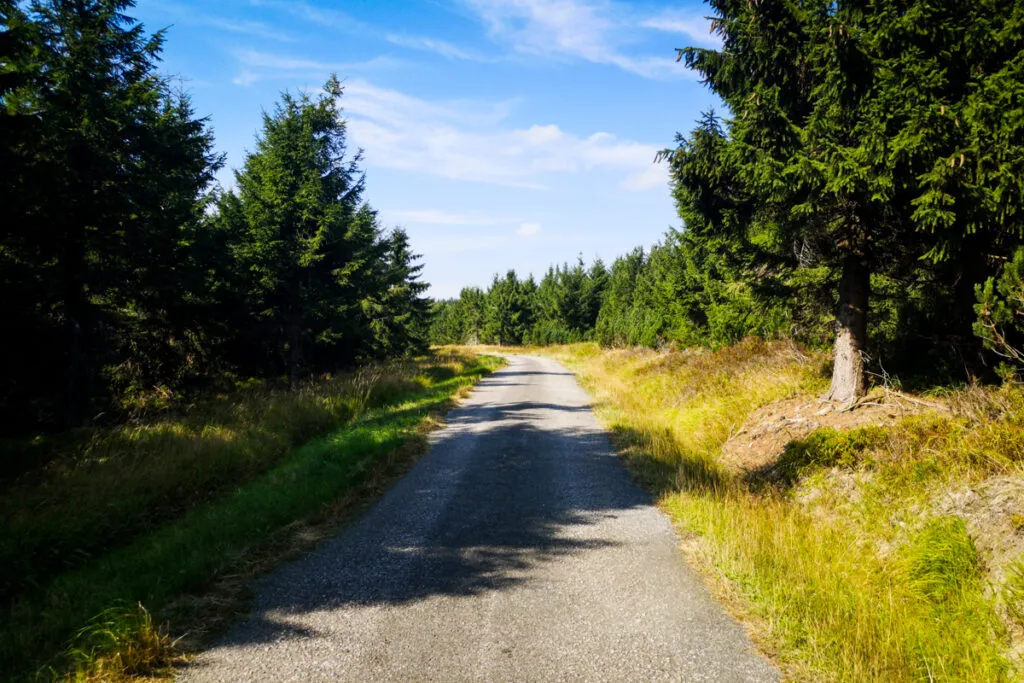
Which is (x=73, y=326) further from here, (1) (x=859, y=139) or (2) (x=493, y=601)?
(1) (x=859, y=139)

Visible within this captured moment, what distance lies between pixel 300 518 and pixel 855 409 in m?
7.81

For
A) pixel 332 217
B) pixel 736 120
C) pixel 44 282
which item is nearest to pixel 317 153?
pixel 332 217

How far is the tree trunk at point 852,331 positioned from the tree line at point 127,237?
43.1 feet

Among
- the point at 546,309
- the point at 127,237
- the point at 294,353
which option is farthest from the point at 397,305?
the point at 546,309

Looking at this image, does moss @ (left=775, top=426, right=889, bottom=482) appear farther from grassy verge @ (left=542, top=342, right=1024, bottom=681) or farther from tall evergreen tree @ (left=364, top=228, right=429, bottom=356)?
tall evergreen tree @ (left=364, top=228, right=429, bottom=356)

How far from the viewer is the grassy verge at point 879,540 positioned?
10.9 ft

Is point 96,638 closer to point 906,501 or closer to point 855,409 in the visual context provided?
point 906,501

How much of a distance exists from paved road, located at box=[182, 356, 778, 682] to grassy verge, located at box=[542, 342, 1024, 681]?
42 cm

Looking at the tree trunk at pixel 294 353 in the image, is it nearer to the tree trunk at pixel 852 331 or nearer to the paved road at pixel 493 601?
the paved road at pixel 493 601

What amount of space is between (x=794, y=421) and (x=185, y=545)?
8.35 metres

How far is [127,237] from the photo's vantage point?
472 inches

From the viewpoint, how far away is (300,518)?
6059 mm

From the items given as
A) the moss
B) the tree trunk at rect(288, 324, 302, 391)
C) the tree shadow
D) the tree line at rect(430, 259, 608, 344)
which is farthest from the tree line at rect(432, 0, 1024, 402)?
the tree line at rect(430, 259, 608, 344)

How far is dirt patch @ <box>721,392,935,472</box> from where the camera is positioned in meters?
6.95
